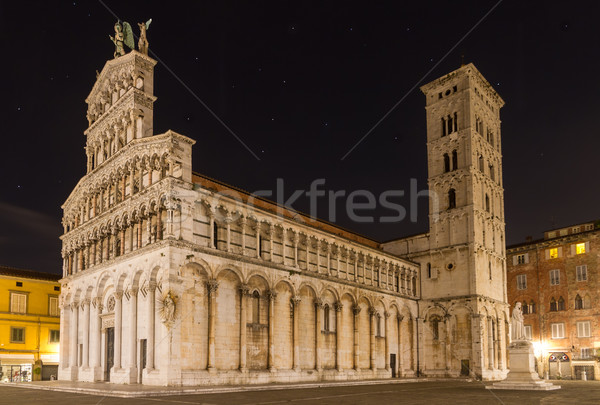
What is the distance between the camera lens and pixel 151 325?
31969mm

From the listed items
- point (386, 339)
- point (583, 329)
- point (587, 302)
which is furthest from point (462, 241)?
point (583, 329)

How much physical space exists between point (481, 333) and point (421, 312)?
6.59m

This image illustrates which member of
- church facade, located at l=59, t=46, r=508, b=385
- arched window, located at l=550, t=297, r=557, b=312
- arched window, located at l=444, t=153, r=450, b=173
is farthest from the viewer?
arched window, located at l=550, t=297, r=557, b=312

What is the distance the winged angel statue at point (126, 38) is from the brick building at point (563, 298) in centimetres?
4606

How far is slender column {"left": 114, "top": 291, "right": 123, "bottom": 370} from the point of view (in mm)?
34469

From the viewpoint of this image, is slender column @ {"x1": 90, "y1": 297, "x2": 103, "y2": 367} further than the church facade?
Yes

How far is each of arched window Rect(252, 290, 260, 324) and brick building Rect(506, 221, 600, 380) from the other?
3611 cm

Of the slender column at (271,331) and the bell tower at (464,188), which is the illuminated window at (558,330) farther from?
the slender column at (271,331)

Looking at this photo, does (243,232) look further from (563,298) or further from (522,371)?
(563,298)

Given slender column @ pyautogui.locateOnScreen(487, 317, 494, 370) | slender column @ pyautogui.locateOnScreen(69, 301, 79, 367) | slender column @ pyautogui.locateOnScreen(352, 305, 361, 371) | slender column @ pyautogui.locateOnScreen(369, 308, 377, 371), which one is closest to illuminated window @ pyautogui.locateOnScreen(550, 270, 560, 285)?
slender column @ pyautogui.locateOnScreen(487, 317, 494, 370)

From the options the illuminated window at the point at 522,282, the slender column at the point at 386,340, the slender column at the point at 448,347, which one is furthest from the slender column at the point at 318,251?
the illuminated window at the point at 522,282

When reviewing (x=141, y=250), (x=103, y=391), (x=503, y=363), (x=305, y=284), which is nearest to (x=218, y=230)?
(x=141, y=250)

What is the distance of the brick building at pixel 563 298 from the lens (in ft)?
182

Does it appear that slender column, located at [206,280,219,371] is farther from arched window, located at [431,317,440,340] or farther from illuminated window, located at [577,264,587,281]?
illuminated window, located at [577,264,587,281]
